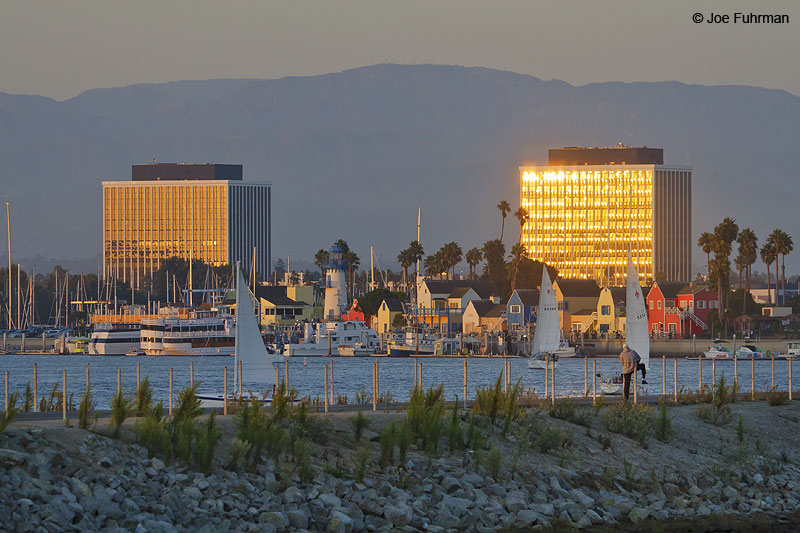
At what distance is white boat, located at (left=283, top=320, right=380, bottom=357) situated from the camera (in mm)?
157875

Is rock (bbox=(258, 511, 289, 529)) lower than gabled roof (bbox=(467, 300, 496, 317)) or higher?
lower

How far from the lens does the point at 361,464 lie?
3094 cm

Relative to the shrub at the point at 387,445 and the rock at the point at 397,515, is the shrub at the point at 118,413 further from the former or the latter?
the rock at the point at 397,515

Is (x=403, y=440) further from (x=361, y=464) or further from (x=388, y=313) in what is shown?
(x=388, y=313)

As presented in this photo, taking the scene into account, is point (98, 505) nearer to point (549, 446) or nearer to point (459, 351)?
point (549, 446)

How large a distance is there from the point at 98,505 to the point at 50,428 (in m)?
4.10

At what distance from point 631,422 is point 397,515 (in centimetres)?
1154

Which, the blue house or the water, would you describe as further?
the blue house

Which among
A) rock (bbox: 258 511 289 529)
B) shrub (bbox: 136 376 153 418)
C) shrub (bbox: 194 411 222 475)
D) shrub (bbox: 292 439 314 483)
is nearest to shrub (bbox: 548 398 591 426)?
shrub (bbox: 292 439 314 483)

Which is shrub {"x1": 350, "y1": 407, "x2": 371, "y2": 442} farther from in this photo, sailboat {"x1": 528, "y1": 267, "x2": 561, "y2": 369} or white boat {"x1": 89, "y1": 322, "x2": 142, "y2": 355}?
white boat {"x1": 89, "y1": 322, "x2": 142, "y2": 355}

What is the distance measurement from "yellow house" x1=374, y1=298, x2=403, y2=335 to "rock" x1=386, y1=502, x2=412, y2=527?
162519 millimetres

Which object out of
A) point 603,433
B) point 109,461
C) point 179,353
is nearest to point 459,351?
point 179,353

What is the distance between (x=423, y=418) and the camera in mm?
34094

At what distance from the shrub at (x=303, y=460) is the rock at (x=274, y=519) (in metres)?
2.46
